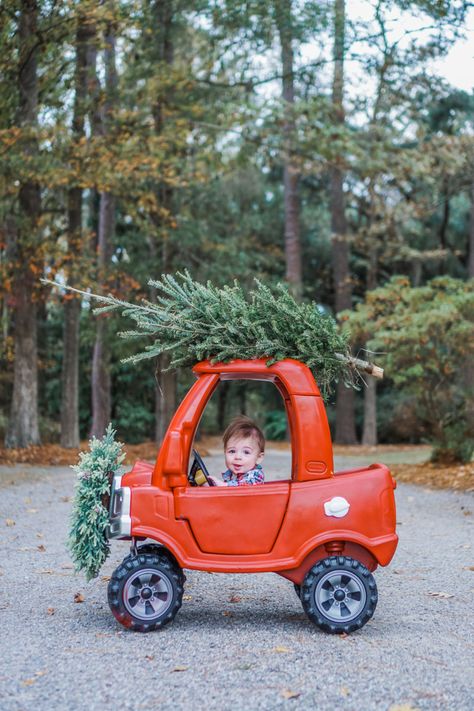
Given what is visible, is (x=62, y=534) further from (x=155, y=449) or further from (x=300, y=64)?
(x=300, y=64)

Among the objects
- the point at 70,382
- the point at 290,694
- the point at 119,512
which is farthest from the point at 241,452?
the point at 70,382

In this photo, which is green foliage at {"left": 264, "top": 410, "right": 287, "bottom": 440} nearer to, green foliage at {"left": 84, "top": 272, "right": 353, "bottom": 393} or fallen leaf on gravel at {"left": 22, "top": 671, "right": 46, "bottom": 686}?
green foliage at {"left": 84, "top": 272, "right": 353, "bottom": 393}

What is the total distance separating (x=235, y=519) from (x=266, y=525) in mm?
181

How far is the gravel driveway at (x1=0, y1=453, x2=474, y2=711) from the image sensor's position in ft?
10.8

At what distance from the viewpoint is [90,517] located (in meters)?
4.47

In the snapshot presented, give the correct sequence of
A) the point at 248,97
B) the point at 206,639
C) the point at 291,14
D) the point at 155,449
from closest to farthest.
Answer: the point at 206,639
the point at 291,14
the point at 248,97
the point at 155,449

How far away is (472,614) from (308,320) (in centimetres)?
211

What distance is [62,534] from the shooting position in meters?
7.99

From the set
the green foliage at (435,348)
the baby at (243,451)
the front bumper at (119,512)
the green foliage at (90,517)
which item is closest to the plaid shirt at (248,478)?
the baby at (243,451)

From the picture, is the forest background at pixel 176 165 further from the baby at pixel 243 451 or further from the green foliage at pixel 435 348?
the baby at pixel 243 451

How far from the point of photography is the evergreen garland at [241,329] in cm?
454

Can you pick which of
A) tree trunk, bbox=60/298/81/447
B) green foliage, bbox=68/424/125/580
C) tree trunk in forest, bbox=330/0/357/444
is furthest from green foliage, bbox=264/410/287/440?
A: green foliage, bbox=68/424/125/580

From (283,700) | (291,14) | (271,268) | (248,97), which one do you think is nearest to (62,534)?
(283,700)

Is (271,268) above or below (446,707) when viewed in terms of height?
above
